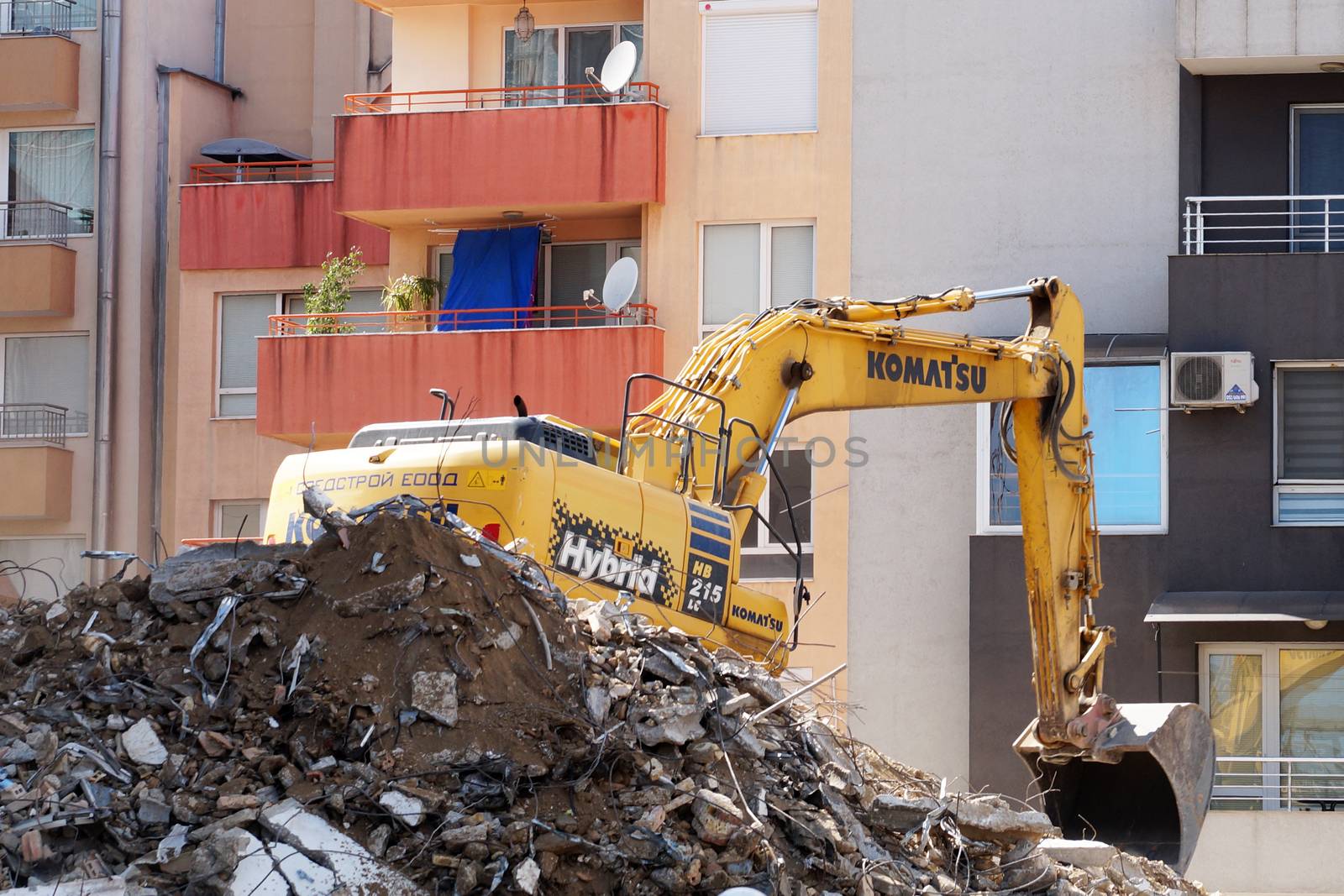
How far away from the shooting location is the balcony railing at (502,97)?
25.4 meters

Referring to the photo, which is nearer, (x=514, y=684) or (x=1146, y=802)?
(x=514, y=684)

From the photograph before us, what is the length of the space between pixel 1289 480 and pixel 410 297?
11.2 metres

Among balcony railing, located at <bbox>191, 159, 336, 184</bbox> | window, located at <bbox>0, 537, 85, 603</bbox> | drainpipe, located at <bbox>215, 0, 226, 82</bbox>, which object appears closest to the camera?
window, located at <bbox>0, 537, 85, 603</bbox>

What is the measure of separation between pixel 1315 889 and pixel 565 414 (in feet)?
33.2

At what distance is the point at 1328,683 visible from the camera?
2234 cm

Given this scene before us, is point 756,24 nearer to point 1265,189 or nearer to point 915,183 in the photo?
point 915,183

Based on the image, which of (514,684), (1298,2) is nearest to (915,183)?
(1298,2)

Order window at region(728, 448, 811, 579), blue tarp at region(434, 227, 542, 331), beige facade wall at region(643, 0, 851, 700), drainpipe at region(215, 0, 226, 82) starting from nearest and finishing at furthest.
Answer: window at region(728, 448, 811, 579), beige facade wall at region(643, 0, 851, 700), blue tarp at region(434, 227, 542, 331), drainpipe at region(215, 0, 226, 82)

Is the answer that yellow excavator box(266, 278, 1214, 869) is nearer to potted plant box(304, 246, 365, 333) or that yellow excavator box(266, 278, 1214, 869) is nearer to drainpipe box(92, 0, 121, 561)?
potted plant box(304, 246, 365, 333)

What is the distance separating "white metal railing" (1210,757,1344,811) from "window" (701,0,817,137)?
367 inches

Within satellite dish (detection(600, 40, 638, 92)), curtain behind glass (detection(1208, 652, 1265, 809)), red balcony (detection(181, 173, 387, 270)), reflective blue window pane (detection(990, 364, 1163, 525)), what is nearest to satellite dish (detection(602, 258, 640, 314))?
satellite dish (detection(600, 40, 638, 92))

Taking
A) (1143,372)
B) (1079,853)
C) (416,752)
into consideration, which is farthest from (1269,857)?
(416,752)

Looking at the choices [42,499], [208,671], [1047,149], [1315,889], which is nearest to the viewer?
[208,671]

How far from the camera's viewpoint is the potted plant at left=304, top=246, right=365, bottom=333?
86.1 ft
